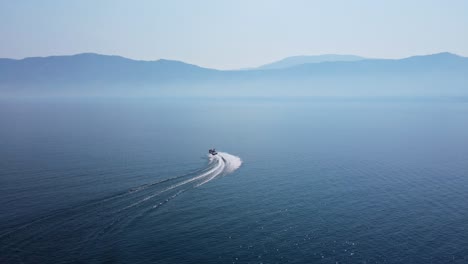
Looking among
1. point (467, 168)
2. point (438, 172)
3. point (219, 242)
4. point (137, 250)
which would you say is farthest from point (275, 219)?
point (467, 168)

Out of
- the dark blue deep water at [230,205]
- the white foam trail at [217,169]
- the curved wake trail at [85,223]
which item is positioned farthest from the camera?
the white foam trail at [217,169]

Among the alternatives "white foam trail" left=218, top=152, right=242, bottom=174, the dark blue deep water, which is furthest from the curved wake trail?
"white foam trail" left=218, top=152, right=242, bottom=174

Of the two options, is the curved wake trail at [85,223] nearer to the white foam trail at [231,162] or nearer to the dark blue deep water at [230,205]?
the dark blue deep water at [230,205]

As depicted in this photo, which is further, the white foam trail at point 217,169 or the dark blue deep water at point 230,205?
the white foam trail at point 217,169

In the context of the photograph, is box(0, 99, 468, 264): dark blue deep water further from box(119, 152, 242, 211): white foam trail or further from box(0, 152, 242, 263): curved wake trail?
box(119, 152, 242, 211): white foam trail

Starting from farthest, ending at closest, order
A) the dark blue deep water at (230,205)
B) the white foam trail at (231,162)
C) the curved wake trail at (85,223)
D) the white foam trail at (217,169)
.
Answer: the white foam trail at (231,162)
the white foam trail at (217,169)
the dark blue deep water at (230,205)
the curved wake trail at (85,223)

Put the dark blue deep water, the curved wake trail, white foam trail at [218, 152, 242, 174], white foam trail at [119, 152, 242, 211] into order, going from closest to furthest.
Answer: the curved wake trail → the dark blue deep water → white foam trail at [119, 152, 242, 211] → white foam trail at [218, 152, 242, 174]

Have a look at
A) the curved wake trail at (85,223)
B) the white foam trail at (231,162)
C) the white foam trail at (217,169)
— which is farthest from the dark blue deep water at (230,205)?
the white foam trail at (231,162)

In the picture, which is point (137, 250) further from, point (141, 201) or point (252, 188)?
point (252, 188)
